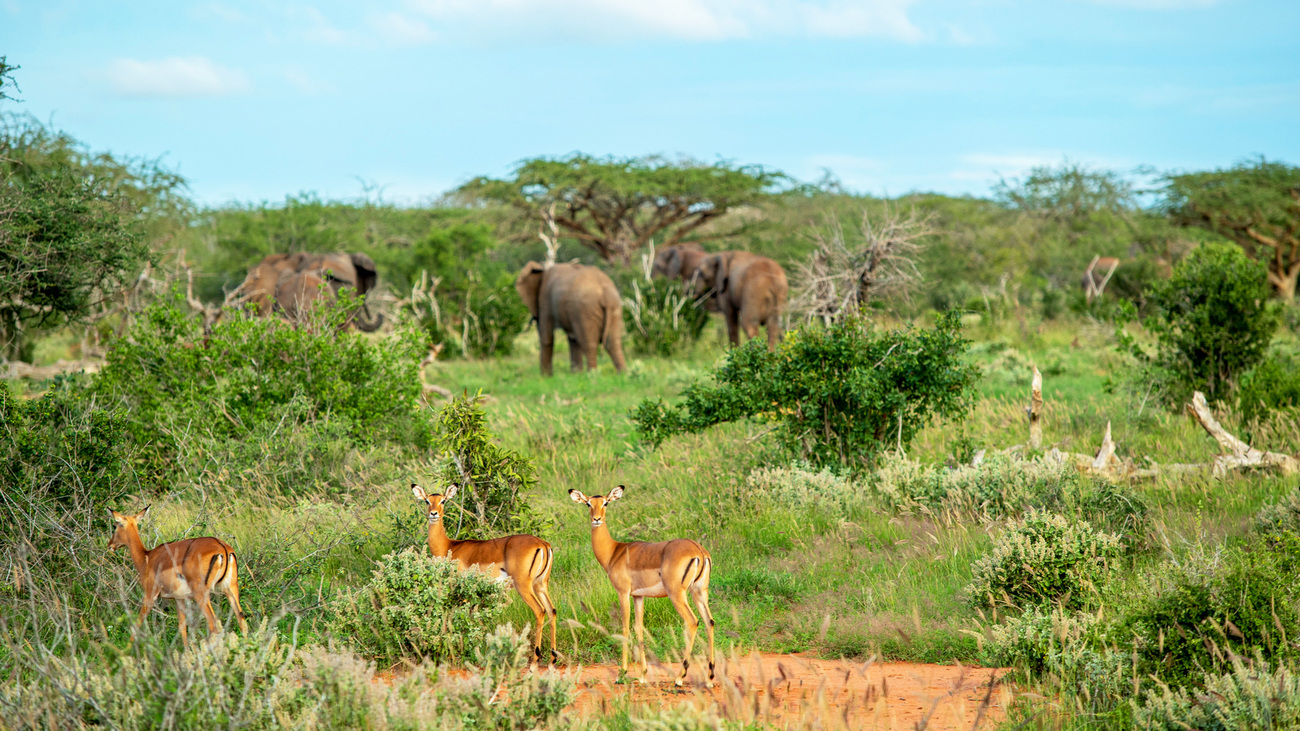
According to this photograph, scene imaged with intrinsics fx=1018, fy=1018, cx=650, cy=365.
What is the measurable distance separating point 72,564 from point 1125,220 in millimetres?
40943

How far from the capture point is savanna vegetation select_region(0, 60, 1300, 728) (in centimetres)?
452

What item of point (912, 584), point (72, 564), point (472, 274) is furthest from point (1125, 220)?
point (72, 564)

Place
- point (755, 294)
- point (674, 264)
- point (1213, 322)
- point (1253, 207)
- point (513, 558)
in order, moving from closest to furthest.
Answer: point (513, 558), point (1213, 322), point (755, 294), point (674, 264), point (1253, 207)

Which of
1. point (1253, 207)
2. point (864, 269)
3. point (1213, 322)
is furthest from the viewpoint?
point (1253, 207)

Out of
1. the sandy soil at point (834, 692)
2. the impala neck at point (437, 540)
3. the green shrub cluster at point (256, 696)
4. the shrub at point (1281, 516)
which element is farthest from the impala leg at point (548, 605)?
the shrub at point (1281, 516)

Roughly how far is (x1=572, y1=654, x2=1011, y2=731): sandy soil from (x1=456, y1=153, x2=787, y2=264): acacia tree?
28.9 metres

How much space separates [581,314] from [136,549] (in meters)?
13.2

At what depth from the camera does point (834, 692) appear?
5.24 metres

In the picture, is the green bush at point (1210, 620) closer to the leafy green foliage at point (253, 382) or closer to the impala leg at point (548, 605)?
the impala leg at point (548, 605)

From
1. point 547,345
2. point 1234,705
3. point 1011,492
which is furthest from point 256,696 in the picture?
point 547,345

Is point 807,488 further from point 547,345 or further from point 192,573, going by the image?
point 547,345

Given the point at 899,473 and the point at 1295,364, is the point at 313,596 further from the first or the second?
the point at 1295,364

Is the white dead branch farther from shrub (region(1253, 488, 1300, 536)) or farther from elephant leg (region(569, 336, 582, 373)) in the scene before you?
elephant leg (region(569, 336, 582, 373))

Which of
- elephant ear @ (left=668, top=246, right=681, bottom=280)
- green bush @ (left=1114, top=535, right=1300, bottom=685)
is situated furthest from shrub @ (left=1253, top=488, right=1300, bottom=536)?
elephant ear @ (left=668, top=246, right=681, bottom=280)
